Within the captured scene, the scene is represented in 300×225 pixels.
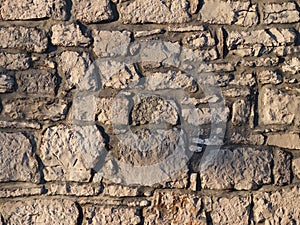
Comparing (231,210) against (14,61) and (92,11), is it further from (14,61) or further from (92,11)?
(14,61)

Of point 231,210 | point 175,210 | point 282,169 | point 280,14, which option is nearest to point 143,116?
point 175,210

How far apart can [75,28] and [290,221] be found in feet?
5.01

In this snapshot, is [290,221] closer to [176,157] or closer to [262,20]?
[176,157]

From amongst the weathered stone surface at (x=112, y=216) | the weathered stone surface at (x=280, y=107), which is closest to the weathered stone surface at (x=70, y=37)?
the weathered stone surface at (x=112, y=216)

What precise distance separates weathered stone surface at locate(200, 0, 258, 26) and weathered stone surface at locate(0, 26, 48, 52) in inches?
33.9

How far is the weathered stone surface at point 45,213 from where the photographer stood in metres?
3.63

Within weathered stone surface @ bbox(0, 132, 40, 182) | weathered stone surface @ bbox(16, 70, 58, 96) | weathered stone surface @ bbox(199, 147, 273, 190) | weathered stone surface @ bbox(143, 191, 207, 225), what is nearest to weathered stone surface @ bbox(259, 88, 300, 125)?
weathered stone surface @ bbox(199, 147, 273, 190)

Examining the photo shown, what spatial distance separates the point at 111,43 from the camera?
12.0 feet

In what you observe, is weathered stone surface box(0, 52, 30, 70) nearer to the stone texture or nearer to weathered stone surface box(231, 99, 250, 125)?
the stone texture

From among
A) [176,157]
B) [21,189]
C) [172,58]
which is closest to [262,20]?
[172,58]

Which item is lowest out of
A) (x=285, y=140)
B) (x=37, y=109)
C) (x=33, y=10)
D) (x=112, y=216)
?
(x=112, y=216)

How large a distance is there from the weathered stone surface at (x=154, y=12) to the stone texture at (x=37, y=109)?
58 centimetres

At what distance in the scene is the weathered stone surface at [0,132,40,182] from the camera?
363cm

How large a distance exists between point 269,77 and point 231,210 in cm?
73
